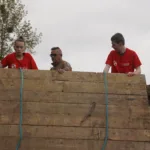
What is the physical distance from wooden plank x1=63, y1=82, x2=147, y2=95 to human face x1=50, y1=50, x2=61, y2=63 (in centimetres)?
67

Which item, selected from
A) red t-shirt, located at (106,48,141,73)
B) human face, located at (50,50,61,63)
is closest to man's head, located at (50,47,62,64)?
human face, located at (50,50,61,63)

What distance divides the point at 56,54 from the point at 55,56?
4cm

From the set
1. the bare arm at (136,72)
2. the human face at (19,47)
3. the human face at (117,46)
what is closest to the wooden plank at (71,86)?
the bare arm at (136,72)

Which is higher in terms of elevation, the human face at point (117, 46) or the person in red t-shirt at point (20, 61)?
the human face at point (117, 46)

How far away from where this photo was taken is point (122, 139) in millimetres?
7078

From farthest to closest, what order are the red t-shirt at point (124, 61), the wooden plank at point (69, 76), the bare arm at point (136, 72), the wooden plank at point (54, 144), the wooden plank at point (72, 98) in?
1. the red t-shirt at point (124, 61)
2. the bare arm at point (136, 72)
3. the wooden plank at point (69, 76)
4. the wooden plank at point (72, 98)
5. the wooden plank at point (54, 144)

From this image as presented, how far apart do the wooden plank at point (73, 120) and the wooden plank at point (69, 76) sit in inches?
22.1

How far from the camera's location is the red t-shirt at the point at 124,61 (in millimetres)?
8008

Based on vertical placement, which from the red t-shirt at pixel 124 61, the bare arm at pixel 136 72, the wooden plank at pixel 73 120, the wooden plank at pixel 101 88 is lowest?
the wooden plank at pixel 73 120

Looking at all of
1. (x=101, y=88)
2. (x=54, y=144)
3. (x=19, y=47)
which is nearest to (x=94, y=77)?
(x=101, y=88)

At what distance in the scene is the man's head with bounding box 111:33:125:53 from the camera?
310 inches

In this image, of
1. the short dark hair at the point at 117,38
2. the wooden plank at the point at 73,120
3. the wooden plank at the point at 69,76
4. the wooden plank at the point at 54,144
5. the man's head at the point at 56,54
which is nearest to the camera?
the wooden plank at the point at 54,144

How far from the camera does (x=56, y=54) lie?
772 cm

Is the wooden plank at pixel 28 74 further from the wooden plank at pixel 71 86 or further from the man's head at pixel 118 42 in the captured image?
the man's head at pixel 118 42
